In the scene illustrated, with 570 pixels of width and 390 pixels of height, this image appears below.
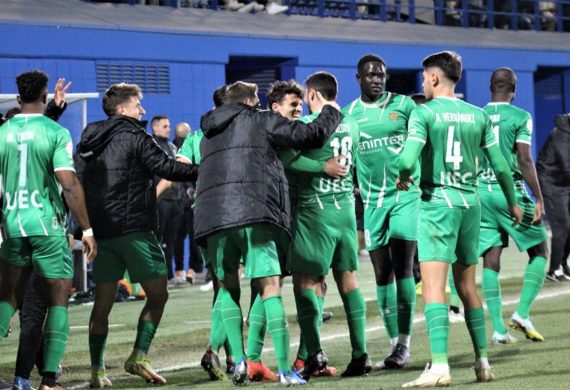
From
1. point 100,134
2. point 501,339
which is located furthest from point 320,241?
point 501,339

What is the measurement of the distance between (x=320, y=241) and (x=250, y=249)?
0.78 m

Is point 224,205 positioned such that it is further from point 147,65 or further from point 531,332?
point 147,65

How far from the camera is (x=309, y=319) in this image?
Answer: 29.0ft

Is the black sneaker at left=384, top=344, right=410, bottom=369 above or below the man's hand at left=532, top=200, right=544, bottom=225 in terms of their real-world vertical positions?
below

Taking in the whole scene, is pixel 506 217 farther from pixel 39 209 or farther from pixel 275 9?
pixel 275 9

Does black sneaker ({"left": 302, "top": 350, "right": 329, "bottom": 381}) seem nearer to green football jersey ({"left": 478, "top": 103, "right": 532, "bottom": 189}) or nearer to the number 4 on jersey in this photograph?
the number 4 on jersey

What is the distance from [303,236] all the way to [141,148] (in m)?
1.24

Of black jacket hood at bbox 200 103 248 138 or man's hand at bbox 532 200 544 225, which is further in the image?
man's hand at bbox 532 200 544 225

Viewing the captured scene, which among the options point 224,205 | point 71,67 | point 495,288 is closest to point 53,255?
point 224,205

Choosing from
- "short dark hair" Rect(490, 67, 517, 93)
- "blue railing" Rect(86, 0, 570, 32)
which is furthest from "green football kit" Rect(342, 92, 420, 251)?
"blue railing" Rect(86, 0, 570, 32)

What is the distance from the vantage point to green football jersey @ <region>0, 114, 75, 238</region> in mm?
8211

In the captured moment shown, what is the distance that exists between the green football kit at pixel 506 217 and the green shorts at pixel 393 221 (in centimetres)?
127

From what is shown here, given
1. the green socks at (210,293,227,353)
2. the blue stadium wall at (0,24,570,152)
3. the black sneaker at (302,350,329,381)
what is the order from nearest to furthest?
1. the black sneaker at (302,350,329,381)
2. the green socks at (210,293,227,353)
3. the blue stadium wall at (0,24,570,152)

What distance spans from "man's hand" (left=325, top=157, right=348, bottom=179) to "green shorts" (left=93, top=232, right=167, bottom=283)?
1342 mm
